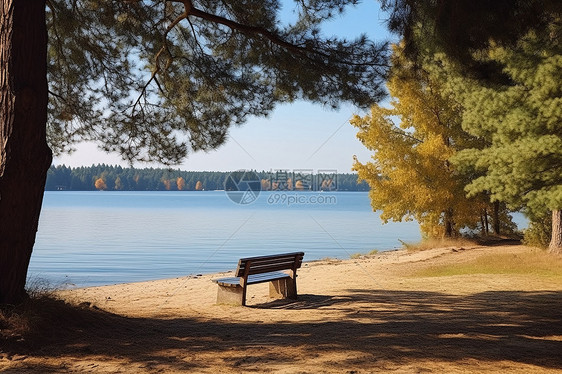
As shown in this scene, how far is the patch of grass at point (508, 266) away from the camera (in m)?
13.3

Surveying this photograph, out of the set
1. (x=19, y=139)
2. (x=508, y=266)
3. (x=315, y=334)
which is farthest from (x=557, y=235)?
(x=19, y=139)

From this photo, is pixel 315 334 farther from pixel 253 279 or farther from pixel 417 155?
pixel 417 155

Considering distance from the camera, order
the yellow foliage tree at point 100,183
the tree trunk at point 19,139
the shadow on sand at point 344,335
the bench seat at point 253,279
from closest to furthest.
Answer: the shadow on sand at point 344,335
the tree trunk at point 19,139
the bench seat at point 253,279
the yellow foliage tree at point 100,183

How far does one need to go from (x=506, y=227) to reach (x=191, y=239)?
1997 centimetres

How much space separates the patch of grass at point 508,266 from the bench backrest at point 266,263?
198 inches

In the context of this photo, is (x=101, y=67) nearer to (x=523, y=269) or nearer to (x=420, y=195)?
(x=523, y=269)

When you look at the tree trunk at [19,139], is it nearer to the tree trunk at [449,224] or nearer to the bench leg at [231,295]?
the bench leg at [231,295]

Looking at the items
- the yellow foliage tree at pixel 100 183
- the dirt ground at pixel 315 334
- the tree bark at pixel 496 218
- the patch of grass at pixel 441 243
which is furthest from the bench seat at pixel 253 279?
the yellow foliage tree at pixel 100 183

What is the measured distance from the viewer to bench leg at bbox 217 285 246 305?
29.9 feet

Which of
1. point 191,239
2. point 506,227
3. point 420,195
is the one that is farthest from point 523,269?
point 191,239

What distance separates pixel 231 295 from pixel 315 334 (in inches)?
114

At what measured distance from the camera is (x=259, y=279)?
9398 millimetres

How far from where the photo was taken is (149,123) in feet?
35.9

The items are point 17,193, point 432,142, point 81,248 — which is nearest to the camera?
point 17,193
